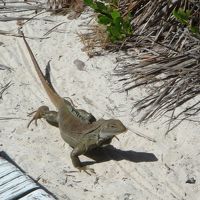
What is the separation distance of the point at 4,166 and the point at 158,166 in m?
1.44

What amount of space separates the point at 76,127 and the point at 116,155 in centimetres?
45

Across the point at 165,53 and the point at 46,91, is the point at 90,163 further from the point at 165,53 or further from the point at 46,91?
the point at 165,53

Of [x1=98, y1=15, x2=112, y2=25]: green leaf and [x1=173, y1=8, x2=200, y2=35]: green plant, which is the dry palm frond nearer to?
[x1=173, y1=8, x2=200, y2=35]: green plant

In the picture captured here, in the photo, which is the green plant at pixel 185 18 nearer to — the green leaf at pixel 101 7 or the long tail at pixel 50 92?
the green leaf at pixel 101 7

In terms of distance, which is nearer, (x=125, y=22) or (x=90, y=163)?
(x=90, y=163)

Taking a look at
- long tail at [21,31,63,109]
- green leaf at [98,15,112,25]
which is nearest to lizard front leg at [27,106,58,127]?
long tail at [21,31,63,109]

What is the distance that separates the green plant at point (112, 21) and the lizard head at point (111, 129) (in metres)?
1.27

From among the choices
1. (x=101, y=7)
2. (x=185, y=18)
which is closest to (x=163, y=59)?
(x=185, y=18)

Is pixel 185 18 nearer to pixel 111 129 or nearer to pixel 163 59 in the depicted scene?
pixel 163 59

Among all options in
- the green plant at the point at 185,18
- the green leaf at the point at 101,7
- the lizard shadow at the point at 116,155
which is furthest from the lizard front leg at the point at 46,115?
the green plant at the point at 185,18

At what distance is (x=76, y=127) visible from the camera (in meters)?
5.82

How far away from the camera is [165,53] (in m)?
6.48

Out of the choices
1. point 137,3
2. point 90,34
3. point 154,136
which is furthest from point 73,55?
point 154,136

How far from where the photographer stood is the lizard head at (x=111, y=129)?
17.8ft
